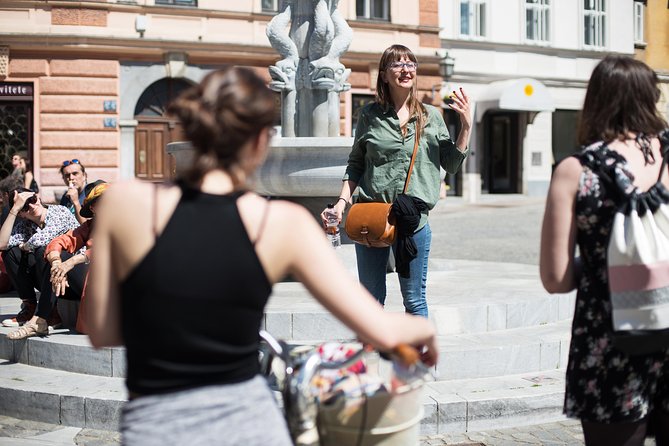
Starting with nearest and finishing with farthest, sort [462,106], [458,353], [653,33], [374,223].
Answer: [462,106] → [374,223] → [458,353] → [653,33]

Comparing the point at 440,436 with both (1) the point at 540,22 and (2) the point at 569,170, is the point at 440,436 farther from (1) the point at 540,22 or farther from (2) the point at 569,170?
(1) the point at 540,22

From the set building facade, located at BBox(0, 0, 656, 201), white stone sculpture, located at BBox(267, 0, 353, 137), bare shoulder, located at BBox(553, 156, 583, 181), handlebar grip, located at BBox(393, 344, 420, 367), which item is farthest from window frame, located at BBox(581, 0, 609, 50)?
handlebar grip, located at BBox(393, 344, 420, 367)

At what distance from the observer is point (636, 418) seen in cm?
300

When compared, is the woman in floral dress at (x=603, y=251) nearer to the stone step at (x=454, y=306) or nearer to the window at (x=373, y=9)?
the stone step at (x=454, y=306)

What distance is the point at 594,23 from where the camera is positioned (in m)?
31.7

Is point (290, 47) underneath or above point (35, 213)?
above

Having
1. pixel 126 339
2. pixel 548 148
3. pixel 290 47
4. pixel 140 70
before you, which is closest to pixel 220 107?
pixel 126 339

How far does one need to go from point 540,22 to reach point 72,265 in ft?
83.9

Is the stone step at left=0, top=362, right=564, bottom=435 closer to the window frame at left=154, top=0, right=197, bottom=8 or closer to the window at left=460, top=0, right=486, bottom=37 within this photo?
the window frame at left=154, top=0, right=197, bottom=8

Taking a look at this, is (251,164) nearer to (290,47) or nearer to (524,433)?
(524,433)

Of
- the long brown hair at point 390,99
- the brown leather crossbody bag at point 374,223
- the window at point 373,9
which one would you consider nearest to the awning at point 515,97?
the window at point 373,9

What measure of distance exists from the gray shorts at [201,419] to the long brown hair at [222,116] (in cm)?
48

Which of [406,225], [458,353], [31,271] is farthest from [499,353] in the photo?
[31,271]

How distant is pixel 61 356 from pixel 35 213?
1.46m
